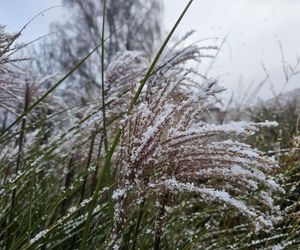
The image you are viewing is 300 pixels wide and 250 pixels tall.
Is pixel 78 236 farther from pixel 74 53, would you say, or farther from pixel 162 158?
pixel 74 53

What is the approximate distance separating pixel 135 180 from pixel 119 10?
25.4m

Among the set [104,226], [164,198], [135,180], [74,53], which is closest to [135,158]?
[135,180]

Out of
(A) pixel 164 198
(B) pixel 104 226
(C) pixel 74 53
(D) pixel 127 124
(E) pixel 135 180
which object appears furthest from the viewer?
(C) pixel 74 53

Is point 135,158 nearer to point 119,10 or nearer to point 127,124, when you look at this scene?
point 127,124

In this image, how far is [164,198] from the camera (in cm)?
128

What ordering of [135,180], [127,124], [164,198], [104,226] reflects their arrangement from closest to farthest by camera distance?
[135,180]
[127,124]
[164,198]
[104,226]

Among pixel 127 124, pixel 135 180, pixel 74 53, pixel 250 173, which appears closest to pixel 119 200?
pixel 135 180

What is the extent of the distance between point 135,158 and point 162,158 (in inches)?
3.8

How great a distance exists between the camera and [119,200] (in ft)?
3.44

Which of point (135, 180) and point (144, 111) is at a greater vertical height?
point (144, 111)

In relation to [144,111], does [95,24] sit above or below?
below

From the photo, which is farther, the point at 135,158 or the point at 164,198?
the point at 164,198

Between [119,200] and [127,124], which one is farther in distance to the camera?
[127,124]

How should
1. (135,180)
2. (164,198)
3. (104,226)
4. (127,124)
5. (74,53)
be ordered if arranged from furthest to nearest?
1. (74,53)
2. (104,226)
3. (164,198)
4. (127,124)
5. (135,180)
